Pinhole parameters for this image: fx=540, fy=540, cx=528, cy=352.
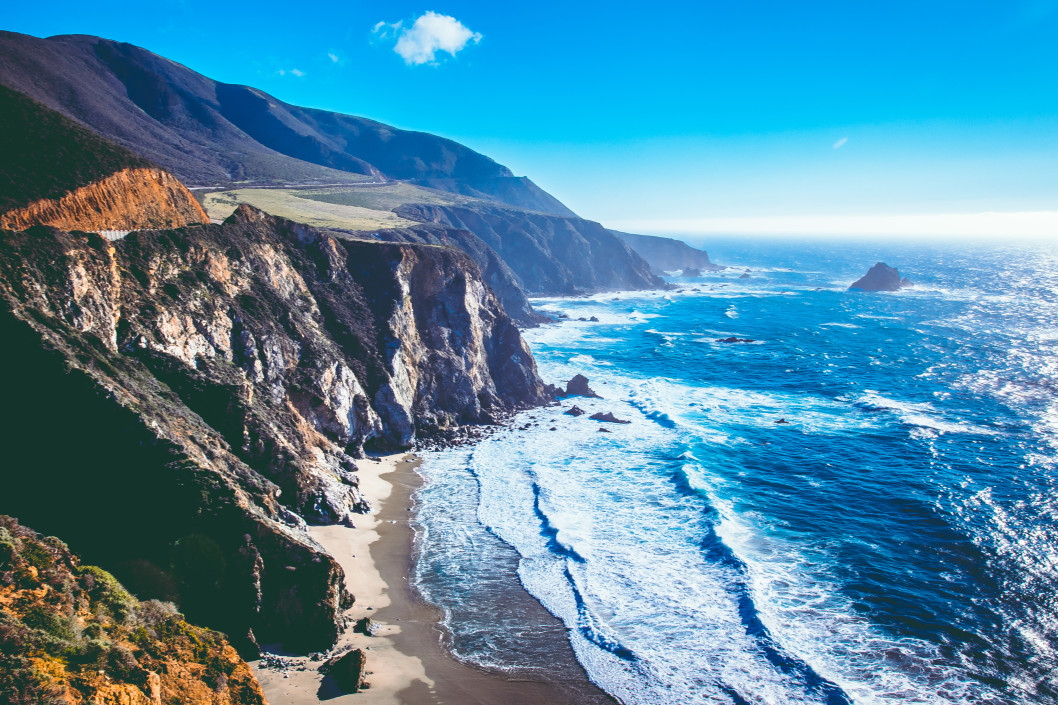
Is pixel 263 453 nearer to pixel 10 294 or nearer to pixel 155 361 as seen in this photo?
pixel 155 361

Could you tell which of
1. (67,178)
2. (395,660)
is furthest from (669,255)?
(395,660)

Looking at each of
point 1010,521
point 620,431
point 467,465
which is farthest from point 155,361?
point 1010,521

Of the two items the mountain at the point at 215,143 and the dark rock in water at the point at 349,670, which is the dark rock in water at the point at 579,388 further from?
the dark rock in water at the point at 349,670

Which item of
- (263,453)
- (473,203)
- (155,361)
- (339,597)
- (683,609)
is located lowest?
(683,609)

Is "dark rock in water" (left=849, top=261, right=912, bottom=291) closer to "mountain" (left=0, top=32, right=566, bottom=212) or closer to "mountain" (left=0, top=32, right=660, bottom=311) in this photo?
"mountain" (left=0, top=32, right=660, bottom=311)

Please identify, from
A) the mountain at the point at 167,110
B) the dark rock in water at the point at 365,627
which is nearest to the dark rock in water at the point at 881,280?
the mountain at the point at 167,110
